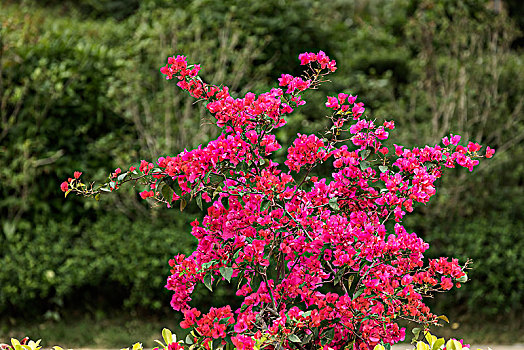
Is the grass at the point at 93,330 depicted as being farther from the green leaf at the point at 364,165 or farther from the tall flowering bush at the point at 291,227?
the green leaf at the point at 364,165

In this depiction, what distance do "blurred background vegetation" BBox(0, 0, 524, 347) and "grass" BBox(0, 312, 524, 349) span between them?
0.05 ft

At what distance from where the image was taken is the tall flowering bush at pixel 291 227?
6.81 feet

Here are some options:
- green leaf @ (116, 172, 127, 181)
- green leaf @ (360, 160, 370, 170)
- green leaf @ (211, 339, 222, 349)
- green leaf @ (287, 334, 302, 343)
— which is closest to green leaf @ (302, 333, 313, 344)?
green leaf @ (287, 334, 302, 343)

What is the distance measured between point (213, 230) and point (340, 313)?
0.51m

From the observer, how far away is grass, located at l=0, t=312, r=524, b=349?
439cm

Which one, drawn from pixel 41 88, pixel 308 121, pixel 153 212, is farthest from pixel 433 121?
pixel 41 88

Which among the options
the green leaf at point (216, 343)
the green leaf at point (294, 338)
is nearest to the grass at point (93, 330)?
the green leaf at point (216, 343)

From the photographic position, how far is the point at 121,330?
4.56 meters

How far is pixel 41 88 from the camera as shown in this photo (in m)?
5.01

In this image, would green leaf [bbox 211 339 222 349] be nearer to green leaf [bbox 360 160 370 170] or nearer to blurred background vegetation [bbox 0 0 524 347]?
green leaf [bbox 360 160 370 170]

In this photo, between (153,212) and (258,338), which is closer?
(258,338)

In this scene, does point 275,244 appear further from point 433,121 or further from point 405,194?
point 433,121

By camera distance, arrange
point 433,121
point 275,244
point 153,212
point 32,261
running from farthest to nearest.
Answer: point 433,121
point 153,212
point 32,261
point 275,244

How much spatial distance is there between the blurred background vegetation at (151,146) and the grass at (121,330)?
17 millimetres
